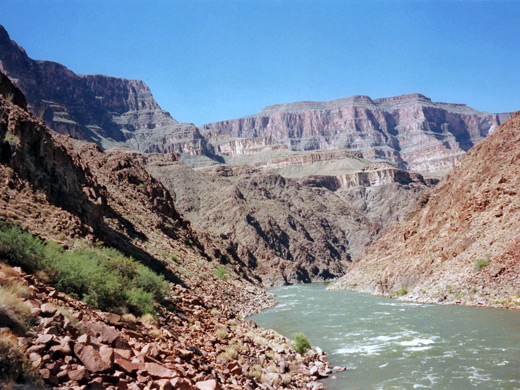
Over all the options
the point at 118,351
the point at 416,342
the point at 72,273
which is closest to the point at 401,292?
the point at 416,342

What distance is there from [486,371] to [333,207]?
148 metres

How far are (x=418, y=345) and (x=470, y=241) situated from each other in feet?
65.7

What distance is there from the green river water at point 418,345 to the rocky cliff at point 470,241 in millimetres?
2878

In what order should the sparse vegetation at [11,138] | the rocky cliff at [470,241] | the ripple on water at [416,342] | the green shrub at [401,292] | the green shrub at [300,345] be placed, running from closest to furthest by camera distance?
the green shrub at [300,345] < the sparse vegetation at [11,138] < the ripple on water at [416,342] < the rocky cliff at [470,241] < the green shrub at [401,292]

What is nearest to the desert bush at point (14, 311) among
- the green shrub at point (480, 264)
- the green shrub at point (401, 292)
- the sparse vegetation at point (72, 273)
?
the sparse vegetation at point (72, 273)

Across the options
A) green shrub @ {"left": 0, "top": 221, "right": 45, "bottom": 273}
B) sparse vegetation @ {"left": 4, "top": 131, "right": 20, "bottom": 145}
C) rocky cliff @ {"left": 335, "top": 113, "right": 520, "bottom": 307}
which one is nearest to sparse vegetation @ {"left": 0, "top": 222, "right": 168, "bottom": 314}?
green shrub @ {"left": 0, "top": 221, "right": 45, "bottom": 273}

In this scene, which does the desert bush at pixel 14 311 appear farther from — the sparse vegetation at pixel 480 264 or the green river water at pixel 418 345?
the sparse vegetation at pixel 480 264

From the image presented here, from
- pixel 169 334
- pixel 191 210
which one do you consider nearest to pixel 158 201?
pixel 169 334

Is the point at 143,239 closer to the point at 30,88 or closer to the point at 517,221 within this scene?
the point at 517,221

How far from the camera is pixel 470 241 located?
1330 inches

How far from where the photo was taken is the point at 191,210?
383ft

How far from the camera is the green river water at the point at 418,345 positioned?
41.3ft

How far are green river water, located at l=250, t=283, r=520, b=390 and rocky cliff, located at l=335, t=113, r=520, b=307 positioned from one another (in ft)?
9.44

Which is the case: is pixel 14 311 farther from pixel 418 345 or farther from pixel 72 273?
pixel 418 345
